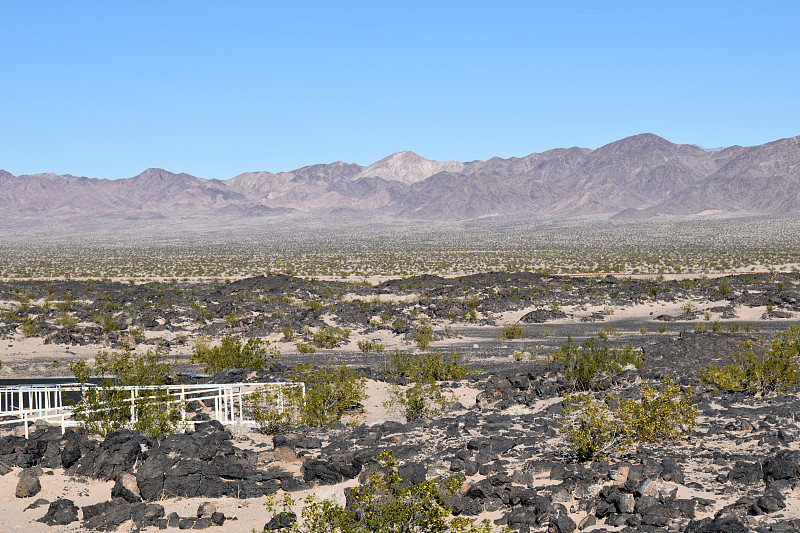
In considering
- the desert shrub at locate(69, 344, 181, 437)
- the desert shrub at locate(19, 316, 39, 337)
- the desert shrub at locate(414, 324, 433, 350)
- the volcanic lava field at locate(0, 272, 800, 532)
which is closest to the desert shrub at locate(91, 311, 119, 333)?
the volcanic lava field at locate(0, 272, 800, 532)

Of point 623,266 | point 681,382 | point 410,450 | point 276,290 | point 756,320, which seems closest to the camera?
point 410,450

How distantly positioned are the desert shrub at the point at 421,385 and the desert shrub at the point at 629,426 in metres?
3.53

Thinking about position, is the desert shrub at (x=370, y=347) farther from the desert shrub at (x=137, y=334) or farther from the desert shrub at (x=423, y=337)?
the desert shrub at (x=137, y=334)

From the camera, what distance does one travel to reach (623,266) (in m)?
62.3

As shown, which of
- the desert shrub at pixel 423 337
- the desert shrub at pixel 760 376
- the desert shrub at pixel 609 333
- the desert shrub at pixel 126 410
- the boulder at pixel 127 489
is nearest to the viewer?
the boulder at pixel 127 489

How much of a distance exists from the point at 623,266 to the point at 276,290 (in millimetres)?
30347

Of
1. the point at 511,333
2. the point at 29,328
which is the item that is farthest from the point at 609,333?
the point at 29,328

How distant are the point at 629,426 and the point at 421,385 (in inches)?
273

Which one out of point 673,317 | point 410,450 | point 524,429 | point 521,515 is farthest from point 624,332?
point 521,515

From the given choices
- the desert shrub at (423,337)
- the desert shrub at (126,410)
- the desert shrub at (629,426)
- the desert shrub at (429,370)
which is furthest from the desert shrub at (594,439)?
the desert shrub at (423,337)

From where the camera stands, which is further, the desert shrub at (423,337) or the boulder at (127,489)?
the desert shrub at (423,337)

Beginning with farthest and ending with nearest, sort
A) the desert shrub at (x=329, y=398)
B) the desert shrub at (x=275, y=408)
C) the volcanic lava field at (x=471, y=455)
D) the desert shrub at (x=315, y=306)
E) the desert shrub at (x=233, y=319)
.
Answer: the desert shrub at (x=315, y=306) → the desert shrub at (x=233, y=319) → the desert shrub at (x=329, y=398) → the desert shrub at (x=275, y=408) → the volcanic lava field at (x=471, y=455)

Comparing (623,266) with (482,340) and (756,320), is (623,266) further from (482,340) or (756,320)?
(482,340)

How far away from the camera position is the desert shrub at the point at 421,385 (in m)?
16.2
